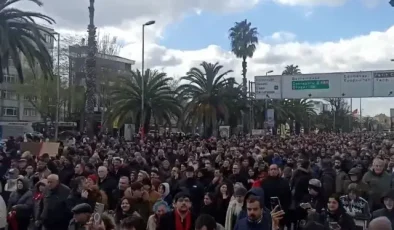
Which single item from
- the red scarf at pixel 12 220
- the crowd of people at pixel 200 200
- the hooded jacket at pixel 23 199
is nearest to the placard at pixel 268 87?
the crowd of people at pixel 200 200

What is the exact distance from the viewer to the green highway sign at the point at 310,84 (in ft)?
138

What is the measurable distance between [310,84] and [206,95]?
747cm

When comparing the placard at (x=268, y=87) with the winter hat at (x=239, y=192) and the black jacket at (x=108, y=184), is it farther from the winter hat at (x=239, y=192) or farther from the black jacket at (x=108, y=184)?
the winter hat at (x=239, y=192)

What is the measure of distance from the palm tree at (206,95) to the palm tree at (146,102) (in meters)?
1.46

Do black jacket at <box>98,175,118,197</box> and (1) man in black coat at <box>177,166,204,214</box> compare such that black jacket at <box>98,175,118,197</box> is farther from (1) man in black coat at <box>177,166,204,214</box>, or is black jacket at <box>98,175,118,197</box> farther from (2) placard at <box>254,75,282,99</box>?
(2) placard at <box>254,75,282,99</box>

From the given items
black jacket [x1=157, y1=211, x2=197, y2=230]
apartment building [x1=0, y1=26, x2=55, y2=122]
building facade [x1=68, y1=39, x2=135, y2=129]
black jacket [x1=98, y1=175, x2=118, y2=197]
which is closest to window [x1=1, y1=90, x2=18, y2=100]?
apartment building [x1=0, y1=26, x2=55, y2=122]

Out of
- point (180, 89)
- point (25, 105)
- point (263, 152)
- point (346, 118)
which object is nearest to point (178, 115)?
point (180, 89)

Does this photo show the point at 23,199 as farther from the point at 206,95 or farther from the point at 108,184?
the point at 206,95

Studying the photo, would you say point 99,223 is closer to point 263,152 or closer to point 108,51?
point 263,152

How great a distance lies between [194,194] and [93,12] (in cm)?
1899

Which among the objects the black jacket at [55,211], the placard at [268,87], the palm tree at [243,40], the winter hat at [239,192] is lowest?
the black jacket at [55,211]

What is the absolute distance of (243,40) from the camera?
197 ft

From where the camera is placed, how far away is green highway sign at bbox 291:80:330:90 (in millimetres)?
42094

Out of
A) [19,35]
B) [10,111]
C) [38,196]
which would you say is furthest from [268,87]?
[10,111]
